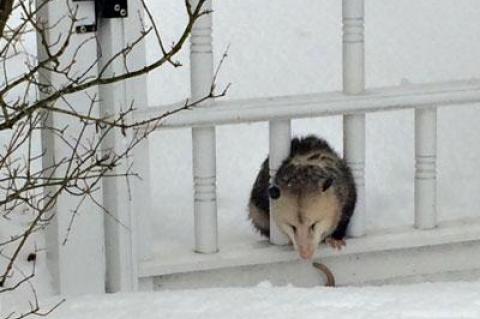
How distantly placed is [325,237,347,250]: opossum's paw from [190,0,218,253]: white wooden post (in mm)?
484

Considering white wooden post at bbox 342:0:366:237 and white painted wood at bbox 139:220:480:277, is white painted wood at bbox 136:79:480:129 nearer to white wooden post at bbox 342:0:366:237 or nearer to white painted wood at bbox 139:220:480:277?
white wooden post at bbox 342:0:366:237

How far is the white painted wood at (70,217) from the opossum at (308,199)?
764 mm

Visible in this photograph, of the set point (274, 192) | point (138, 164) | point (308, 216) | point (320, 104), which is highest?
point (320, 104)

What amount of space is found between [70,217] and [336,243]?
→ 1122 millimetres

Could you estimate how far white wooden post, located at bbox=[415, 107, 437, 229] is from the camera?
5.13 m

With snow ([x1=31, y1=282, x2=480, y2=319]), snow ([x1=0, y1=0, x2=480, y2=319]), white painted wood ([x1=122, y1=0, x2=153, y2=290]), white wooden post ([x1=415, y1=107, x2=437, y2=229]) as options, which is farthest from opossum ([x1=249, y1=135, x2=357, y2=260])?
snow ([x1=31, y1=282, x2=480, y2=319])

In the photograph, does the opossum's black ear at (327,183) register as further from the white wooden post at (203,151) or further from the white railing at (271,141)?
the white wooden post at (203,151)

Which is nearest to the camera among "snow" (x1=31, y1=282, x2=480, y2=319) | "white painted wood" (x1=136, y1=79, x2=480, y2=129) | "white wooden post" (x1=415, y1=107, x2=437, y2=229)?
"snow" (x1=31, y1=282, x2=480, y2=319)

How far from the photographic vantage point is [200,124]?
4816mm

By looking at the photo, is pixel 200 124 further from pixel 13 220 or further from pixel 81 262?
pixel 13 220

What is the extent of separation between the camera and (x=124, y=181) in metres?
4.73

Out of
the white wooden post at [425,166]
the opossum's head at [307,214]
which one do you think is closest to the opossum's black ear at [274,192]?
the opossum's head at [307,214]

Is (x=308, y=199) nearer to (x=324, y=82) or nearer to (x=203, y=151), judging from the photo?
(x=203, y=151)

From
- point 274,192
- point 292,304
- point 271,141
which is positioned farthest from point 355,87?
point 292,304
